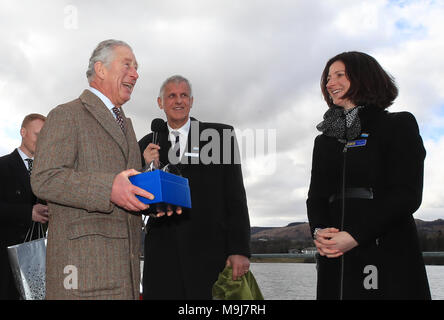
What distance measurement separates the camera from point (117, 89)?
11.5 feet

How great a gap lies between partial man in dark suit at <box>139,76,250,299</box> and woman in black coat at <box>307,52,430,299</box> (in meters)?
1.22

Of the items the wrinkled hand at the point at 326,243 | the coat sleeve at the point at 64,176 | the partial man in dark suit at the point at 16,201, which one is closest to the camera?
the coat sleeve at the point at 64,176

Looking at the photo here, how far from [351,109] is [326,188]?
66 cm

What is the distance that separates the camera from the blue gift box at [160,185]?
109 inches

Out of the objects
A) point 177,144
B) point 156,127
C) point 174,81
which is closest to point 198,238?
point 177,144

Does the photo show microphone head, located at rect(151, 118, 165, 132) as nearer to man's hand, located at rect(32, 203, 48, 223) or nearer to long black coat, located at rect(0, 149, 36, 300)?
man's hand, located at rect(32, 203, 48, 223)

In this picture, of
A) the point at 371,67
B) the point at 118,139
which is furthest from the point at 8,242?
the point at 371,67

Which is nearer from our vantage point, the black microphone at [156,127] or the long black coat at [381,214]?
the long black coat at [381,214]

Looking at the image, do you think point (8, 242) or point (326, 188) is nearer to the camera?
point (326, 188)

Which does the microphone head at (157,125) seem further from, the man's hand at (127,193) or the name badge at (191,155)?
the man's hand at (127,193)

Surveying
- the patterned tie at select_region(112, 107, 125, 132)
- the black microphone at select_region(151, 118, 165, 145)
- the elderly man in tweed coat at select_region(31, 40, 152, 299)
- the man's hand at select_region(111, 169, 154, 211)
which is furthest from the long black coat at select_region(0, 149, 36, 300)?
the man's hand at select_region(111, 169, 154, 211)
